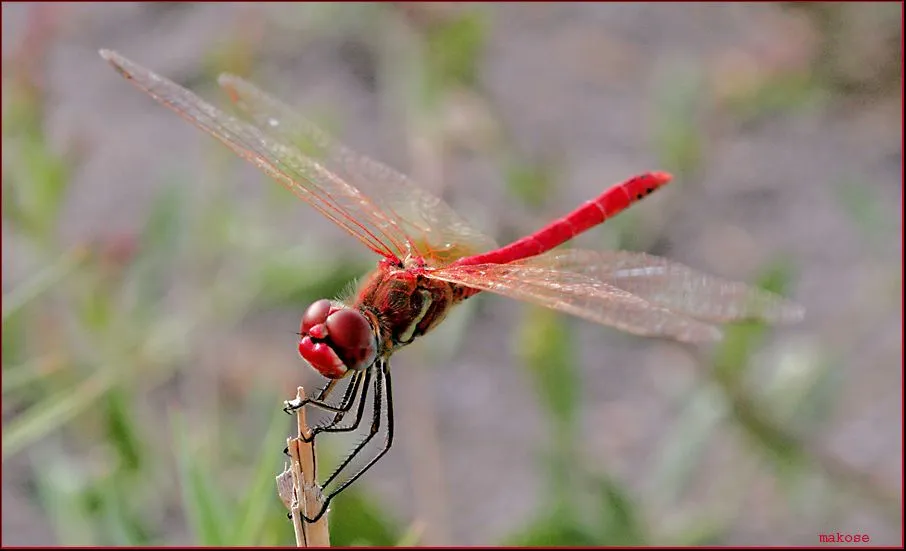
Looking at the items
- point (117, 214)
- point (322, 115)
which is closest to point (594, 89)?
point (322, 115)

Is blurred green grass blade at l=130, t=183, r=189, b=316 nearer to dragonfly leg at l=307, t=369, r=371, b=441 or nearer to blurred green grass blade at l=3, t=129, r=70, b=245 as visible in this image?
blurred green grass blade at l=3, t=129, r=70, b=245

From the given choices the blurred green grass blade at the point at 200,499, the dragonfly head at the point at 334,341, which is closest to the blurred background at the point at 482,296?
the blurred green grass blade at the point at 200,499

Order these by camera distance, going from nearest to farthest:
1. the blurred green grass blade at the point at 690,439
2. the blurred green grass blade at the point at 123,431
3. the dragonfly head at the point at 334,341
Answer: the dragonfly head at the point at 334,341, the blurred green grass blade at the point at 123,431, the blurred green grass blade at the point at 690,439

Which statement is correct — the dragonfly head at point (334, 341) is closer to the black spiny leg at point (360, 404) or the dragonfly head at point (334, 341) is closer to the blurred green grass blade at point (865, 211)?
the black spiny leg at point (360, 404)

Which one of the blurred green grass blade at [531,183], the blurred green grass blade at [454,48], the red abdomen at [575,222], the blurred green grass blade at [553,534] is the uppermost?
the blurred green grass blade at [454,48]

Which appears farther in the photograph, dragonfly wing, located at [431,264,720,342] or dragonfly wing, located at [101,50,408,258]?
dragonfly wing, located at [101,50,408,258]

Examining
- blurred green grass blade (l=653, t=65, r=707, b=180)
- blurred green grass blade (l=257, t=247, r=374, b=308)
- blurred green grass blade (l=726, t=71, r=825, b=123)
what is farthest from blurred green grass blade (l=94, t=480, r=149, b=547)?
blurred green grass blade (l=726, t=71, r=825, b=123)

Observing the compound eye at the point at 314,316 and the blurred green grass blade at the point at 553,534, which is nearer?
the compound eye at the point at 314,316
